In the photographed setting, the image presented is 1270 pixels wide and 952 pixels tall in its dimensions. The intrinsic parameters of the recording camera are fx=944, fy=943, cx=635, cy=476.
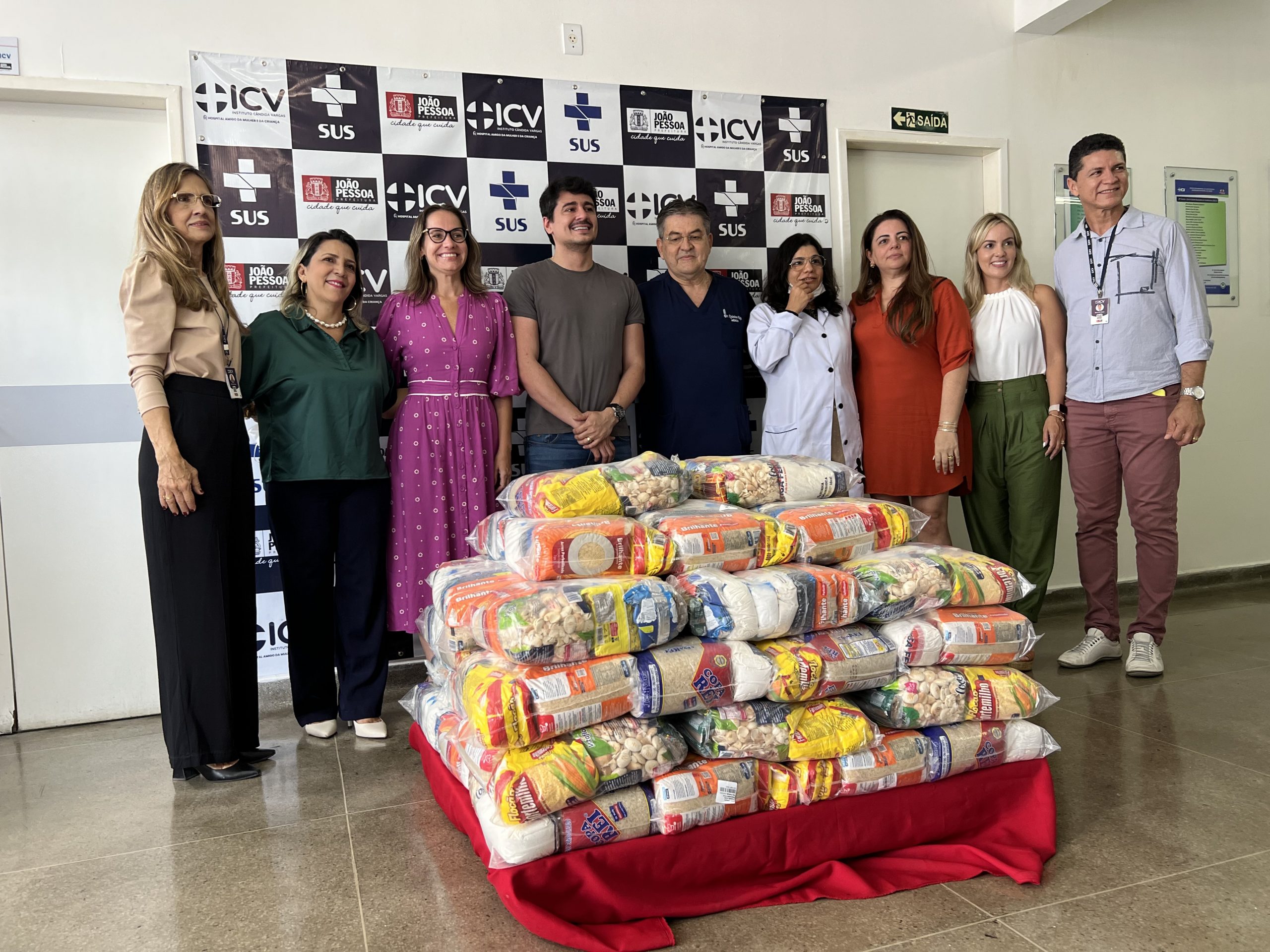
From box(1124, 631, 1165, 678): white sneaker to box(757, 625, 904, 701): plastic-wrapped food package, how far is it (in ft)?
5.56

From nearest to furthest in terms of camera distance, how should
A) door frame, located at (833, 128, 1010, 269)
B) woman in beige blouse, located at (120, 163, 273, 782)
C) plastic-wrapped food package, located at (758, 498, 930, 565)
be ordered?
plastic-wrapped food package, located at (758, 498, 930, 565)
woman in beige blouse, located at (120, 163, 273, 782)
door frame, located at (833, 128, 1010, 269)

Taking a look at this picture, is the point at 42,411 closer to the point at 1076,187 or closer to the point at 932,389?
the point at 932,389

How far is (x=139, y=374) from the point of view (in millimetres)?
2381

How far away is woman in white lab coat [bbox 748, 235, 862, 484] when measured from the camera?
10.7 feet

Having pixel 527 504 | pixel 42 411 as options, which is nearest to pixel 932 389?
pixel 527 504

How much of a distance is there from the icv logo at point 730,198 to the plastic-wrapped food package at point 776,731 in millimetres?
2419

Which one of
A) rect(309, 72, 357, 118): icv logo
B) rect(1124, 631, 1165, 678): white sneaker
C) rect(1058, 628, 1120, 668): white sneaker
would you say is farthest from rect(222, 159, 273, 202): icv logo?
rect(1124, 631, 1165, 678): white sneaker

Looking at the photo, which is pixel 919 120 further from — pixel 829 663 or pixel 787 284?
pixel 829 663

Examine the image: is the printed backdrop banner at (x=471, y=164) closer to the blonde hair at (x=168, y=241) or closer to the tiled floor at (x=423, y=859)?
the blonde hair at (x=168, y=241)

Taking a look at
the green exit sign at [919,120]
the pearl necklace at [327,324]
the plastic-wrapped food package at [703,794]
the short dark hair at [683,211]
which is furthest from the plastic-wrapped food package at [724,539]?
the green exit sign at [919,120]

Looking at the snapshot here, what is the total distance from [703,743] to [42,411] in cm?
256

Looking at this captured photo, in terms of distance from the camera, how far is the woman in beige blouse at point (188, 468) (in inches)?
94.2

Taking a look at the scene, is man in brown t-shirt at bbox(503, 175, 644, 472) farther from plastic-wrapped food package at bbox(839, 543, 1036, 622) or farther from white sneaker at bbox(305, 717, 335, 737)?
plastic-wrapped food package at bbox(839, 543, 1036, 622)

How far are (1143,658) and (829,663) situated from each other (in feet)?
6.23
